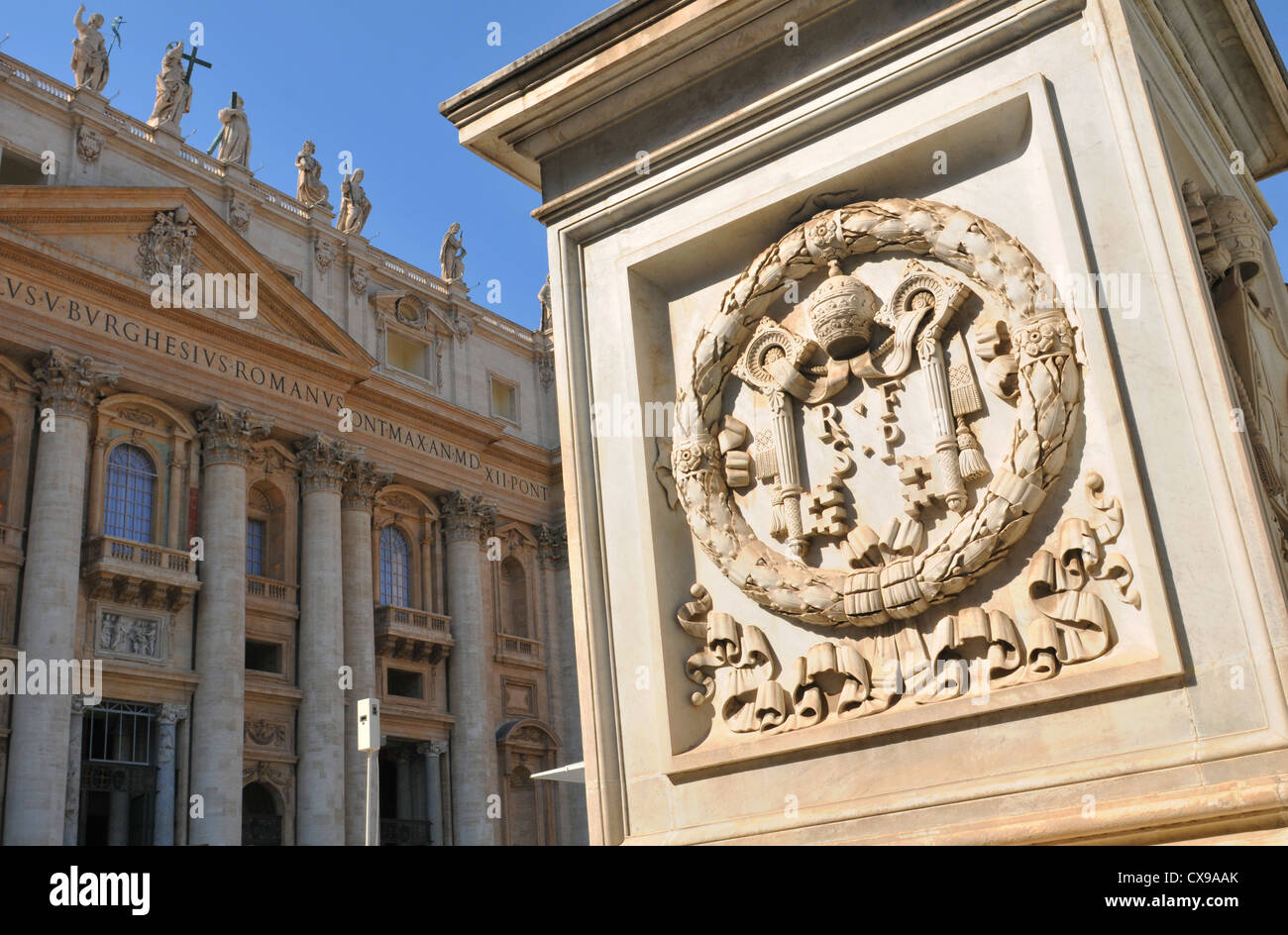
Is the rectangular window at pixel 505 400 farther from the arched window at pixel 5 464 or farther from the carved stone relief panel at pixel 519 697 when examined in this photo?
the arched window at pixel 5 464

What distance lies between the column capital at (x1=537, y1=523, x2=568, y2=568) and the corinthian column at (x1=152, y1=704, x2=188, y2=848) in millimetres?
14084

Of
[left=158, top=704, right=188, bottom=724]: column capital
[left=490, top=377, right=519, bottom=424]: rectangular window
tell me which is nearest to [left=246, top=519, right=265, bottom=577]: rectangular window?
[left=158, top=704, right=188, bottom=724]: column capital

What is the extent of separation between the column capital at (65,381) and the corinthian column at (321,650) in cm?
596

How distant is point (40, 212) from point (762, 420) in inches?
997

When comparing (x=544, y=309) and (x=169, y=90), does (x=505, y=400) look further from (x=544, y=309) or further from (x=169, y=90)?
(x=169, y=90)

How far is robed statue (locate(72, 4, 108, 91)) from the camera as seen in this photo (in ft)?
95.2

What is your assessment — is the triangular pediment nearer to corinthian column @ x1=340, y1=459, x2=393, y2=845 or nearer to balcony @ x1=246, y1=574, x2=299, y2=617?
corinthian column @ x1=340, y1=459, x2=393, y2=845

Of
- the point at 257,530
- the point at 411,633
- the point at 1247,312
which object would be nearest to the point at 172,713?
the point at 257,530

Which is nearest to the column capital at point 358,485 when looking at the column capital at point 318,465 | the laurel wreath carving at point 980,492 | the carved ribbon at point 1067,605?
the column capital at point 318,465

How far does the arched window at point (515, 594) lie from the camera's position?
37.9m

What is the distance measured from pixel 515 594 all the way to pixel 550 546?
6.22ft

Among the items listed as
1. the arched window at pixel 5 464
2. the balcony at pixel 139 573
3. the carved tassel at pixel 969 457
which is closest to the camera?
the carved tassel at pixel 969 457
